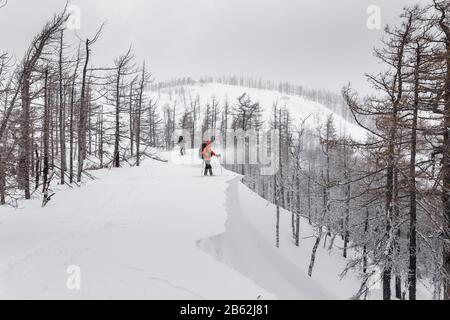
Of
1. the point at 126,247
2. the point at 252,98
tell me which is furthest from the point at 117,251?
the point at 252,98

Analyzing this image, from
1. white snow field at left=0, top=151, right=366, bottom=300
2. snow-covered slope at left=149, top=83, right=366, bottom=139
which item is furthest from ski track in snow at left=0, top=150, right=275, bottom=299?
snow-covered slope at left=149, top=83, right=366, bottom=139

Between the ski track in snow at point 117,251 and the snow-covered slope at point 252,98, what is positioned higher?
the snow-covered slope at point 252,98

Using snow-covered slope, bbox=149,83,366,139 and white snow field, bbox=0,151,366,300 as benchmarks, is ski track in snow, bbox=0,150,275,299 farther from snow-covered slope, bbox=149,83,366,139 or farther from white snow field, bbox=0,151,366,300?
snow-covered slope, bbox=149,83,366,139

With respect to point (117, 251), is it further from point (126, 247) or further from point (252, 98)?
point (252, 98)

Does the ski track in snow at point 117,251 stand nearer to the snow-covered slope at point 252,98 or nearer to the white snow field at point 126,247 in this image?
the white snow field at point 126,247

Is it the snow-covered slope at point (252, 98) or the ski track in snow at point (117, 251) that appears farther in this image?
the snow-covered slope at point (252, 98)

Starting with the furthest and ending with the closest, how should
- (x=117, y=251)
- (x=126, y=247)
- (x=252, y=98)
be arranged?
(x=252, y=98) → (x=126, y=247) → (x=117, y=251)

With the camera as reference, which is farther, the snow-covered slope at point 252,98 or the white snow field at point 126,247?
the snow-covered slope at point 252,98

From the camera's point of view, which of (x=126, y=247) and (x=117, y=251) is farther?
(x=126, y=247)

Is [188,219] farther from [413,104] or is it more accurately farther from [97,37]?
[97,37]

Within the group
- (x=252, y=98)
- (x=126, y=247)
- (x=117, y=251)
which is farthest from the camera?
(x=252, y=98)

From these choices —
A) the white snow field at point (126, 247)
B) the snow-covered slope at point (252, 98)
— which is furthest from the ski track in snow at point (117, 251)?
the snow-covered slope at point (252, 98)

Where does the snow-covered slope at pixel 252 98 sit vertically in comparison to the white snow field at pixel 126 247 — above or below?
above
